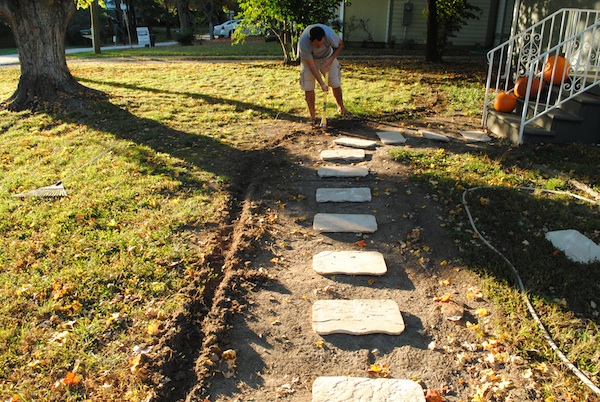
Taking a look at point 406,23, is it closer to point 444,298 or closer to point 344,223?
point 344,223

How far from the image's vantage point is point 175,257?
12.7 feet

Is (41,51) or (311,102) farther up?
(41,51)

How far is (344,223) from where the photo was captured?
4410 millimetres

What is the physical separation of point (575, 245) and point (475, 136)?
331 centimetres

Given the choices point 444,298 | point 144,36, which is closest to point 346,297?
point 444,298

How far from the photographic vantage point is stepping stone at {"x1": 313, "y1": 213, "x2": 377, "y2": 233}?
14.1 feet

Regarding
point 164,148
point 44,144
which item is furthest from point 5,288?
point 44,144

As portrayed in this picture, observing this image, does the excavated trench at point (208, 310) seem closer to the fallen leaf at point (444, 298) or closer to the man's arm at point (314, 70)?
the fallen leaf at point (444, 298)

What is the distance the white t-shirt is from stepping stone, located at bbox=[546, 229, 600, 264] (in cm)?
417

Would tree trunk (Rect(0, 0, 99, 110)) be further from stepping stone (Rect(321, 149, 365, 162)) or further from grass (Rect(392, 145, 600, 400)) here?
grass (Rect(392, 145, 600, 400))

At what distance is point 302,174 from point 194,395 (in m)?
3.34

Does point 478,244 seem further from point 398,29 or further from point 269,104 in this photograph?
point 398,29

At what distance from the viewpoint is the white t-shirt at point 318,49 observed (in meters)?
6.77

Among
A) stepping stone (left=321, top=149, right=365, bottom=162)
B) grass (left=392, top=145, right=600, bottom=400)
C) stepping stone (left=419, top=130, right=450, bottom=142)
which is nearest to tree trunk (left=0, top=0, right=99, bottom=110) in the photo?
stepping stone (left=321, top=149, right=365, bottom=162)
